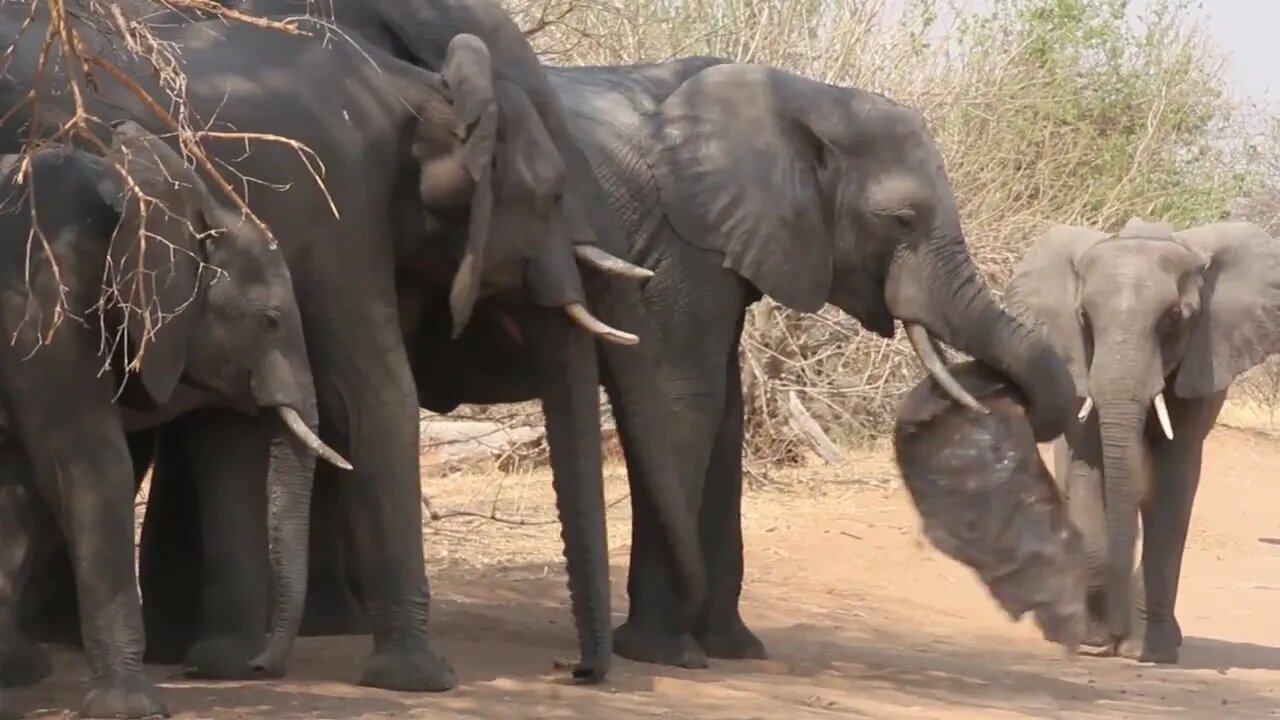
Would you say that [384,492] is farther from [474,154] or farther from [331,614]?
[331,614]

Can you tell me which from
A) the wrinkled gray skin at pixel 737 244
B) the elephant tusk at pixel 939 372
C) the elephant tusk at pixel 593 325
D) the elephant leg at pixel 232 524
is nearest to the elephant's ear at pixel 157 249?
the elephant leg at pixel 232 524

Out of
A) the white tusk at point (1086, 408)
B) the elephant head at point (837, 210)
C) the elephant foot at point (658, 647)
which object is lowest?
the elephant foot at point (658, 647)

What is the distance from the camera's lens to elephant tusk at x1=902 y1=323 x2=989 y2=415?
9422 mm

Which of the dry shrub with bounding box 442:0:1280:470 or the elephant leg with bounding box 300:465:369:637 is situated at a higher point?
the dry shrub with bounding box 442:0:1280:470

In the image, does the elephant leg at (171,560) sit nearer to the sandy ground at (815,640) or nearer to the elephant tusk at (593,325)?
the sandy ground at (815,640)

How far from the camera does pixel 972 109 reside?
17.5m

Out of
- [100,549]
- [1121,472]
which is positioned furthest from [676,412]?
[100,549]

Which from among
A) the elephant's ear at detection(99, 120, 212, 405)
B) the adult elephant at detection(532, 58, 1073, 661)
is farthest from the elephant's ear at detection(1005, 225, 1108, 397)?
the elephant's ear at detection(99, 120, 212, 405)

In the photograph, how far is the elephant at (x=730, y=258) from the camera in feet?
29.9

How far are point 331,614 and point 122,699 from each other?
248 cm

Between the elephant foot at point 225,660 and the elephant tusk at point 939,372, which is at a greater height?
the elephant tusk at point 939,372

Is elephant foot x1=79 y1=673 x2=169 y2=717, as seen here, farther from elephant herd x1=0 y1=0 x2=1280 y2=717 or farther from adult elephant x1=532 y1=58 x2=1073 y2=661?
adult elephant x1=532 y1=58 x2=1073 y2=661

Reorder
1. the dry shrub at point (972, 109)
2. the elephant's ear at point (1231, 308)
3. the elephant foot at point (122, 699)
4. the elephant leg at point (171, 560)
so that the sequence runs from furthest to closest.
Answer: the dry shrub at point (972, 109)
the elephant's ear at point (1231, 308)
the elephant leg at point (171, 560)
the elephant foot at point (122, 699)

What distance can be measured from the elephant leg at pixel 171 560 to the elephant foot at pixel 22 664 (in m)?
0.69
